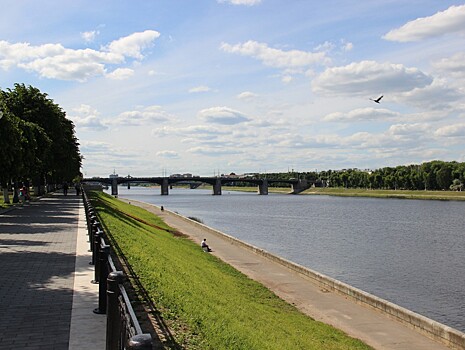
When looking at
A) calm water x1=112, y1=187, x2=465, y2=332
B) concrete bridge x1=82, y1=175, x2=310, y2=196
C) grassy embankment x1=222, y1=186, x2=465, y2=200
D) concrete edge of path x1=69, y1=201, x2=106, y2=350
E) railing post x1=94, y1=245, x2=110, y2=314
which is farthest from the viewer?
concrete bridge x1=82, y1=175, x2=310, y2=196

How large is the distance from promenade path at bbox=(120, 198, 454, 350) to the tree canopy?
48.5 feet

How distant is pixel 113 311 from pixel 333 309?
1454cm

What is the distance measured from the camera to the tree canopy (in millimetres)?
31703

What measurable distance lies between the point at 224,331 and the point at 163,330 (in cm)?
162

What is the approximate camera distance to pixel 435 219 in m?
65.3

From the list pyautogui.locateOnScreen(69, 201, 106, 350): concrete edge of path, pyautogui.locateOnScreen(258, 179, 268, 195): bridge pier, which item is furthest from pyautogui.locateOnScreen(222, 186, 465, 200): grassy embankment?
pyautogui.locateOnScreen(69, 201, 106, 350): concrete edge of path

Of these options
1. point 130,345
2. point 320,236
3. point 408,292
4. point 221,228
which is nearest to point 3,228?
point 408,292

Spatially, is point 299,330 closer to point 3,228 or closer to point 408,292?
point 408,292

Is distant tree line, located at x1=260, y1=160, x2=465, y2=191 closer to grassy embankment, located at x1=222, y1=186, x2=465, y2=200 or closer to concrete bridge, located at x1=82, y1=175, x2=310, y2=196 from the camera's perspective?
grassy embankment, located at x1=222, y1=186, x2=465, y2=200

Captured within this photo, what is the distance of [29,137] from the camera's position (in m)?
39.2

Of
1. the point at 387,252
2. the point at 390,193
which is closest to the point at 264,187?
the point at 390,193

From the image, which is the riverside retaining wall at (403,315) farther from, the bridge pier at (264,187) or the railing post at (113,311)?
the bridge pier at (264,187)

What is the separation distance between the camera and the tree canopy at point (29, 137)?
31.7 meters

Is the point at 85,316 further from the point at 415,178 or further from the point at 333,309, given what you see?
the point at 415,178
